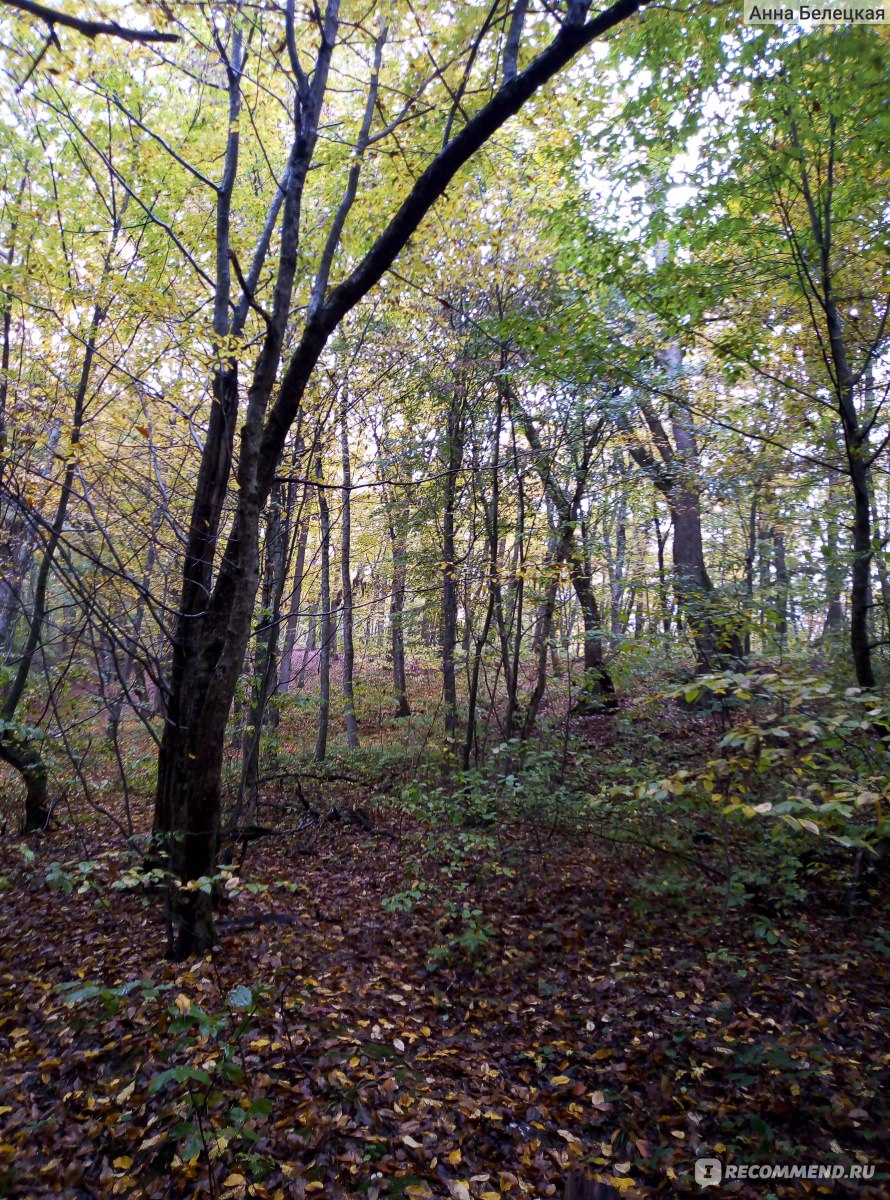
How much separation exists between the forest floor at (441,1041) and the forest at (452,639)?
27mm

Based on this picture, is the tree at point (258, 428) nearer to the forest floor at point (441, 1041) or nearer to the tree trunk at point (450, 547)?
the forest floor at point (441, 1041)

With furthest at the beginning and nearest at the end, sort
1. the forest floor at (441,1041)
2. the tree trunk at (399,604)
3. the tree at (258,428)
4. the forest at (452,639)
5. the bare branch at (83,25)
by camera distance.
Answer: the tree trunk at (399,604)
the tree at (258,428)
the forest at (452,639)
the forest floor at (441,1041)
the bare branch at (83,25)

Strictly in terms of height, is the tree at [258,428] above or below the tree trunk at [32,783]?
above

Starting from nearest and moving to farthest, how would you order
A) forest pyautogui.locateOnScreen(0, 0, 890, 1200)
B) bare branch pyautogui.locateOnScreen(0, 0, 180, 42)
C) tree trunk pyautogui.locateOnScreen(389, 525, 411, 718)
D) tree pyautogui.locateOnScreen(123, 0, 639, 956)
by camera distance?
1. bare branch pyautogui.locateOnScreen(0, 0, 180, 42)
2. forest pyautogui.locateOnScreen(0, 0, 890, 1200)
3. tree pyautogui.locateOnScreen(123, 0, 639, 956)
4. tree trunk pyautogui.locateOnScreen(389, 525, 411, 718)

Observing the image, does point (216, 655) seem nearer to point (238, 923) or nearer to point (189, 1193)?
point (238, 923)

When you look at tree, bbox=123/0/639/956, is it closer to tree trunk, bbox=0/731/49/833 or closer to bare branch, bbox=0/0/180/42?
bare branch, bbox=0/0/180/42

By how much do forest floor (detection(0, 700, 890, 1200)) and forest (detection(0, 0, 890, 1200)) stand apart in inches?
1.1

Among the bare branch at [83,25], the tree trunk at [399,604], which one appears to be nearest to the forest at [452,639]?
the bare branch at [83,25]

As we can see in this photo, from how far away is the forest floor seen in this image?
3.01 metres

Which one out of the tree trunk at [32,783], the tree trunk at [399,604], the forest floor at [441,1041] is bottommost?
the forest floor at [441,1041]

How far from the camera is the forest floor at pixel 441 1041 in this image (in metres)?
3.01

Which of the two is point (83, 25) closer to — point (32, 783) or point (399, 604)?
point (32, 783)

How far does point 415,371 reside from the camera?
394 inches

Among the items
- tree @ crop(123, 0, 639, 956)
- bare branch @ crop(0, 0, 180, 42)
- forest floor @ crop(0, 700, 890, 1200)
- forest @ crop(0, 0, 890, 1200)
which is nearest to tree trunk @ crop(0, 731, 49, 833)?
forest @ crop(0, 0, 890, 1200)
